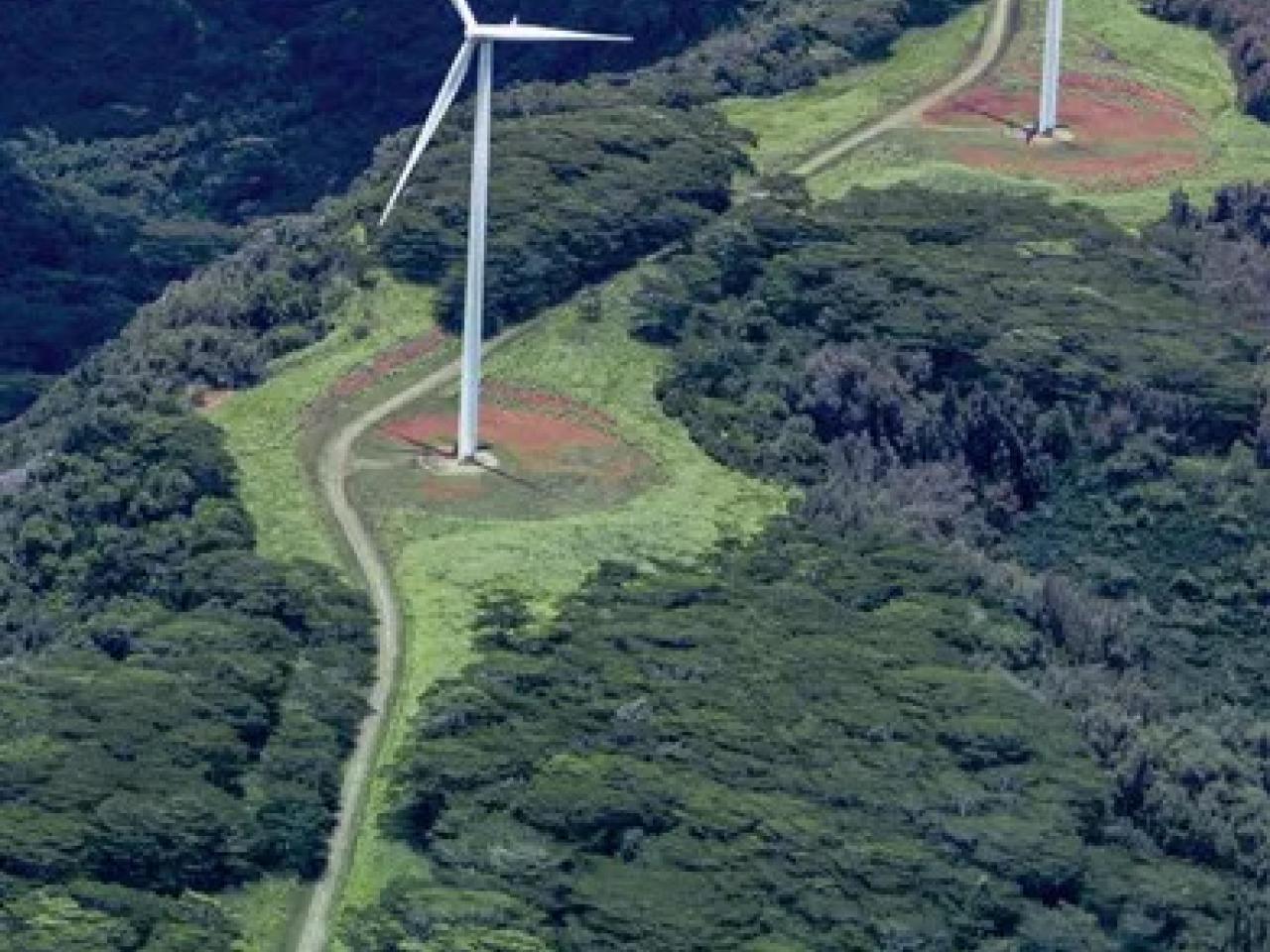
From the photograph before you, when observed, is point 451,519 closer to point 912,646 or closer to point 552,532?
point 552,532

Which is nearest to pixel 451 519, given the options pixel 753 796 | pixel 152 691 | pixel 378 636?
pixel 378 636

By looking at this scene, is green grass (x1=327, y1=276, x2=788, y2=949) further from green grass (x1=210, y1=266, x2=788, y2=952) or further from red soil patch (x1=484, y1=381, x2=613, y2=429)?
red soil patch (x1=484, y1=381, x2=613, y2=429)

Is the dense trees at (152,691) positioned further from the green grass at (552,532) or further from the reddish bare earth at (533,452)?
the reddish bare earth at (533,452)

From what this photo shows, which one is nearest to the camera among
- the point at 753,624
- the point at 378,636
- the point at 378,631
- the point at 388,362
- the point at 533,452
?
the point at 378,636

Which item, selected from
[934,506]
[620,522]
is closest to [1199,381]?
[934,506]

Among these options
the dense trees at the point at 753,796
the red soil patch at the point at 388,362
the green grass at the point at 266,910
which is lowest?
the green grass at the point at 266,910

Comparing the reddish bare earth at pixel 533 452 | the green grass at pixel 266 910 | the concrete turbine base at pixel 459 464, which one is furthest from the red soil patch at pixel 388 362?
the green grass at pixel 266 910

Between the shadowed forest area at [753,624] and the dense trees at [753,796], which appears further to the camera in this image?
the shadowed forest area at [753,624]

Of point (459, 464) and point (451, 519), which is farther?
point (459, 464)
